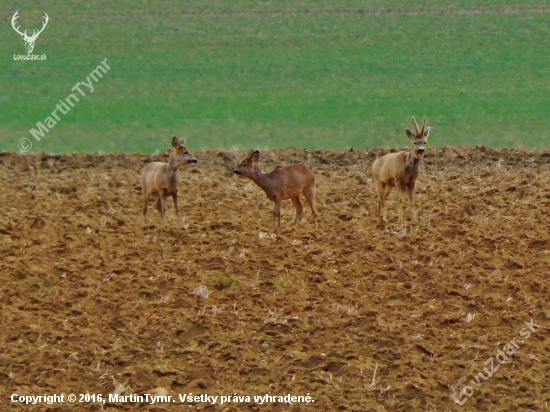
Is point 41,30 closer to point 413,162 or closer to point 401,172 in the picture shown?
point 401,172

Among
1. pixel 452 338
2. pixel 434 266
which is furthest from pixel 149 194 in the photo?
pixel 452 338

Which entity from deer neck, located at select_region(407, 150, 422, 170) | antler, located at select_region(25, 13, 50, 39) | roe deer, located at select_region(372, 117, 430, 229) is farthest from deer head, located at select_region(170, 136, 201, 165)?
antler, located at select_region(25, 13, 50, 39)

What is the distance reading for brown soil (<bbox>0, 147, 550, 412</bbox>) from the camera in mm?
9656

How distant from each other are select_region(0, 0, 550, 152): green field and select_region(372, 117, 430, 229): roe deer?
1163 centimetres

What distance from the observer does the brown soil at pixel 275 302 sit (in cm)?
966

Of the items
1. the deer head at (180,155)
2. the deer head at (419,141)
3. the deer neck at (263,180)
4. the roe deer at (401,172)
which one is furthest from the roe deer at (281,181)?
the deer head at (419,141)

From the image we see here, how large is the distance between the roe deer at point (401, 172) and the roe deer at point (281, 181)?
1.07 meters

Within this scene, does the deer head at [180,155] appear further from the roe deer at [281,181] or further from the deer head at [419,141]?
the deer head at [419,141]

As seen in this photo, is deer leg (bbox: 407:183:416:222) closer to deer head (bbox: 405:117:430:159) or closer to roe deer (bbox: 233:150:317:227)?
deer head (bbox: 405:117:430:159)

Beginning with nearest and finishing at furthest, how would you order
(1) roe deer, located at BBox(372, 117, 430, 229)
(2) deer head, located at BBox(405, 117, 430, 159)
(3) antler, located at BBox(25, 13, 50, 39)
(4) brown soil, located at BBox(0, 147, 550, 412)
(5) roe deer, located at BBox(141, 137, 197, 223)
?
1. (4) brown soil, located at BBox(0, 147, 550, 412)
2. (2) deer head, located at BBox(405, 117, 430, 159)
3. (1) roe deer, located at BBox(372, 117, 430, 229)
4. (5) roe deer, located at BBox(141, 137, 197, 223)
5. (3) antler, located at BBox(25, 13, 50, 39)

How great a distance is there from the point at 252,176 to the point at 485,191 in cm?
454

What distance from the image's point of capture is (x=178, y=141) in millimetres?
16328

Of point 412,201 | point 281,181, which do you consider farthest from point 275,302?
point 412,201

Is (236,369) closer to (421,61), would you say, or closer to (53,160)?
(53,160)
